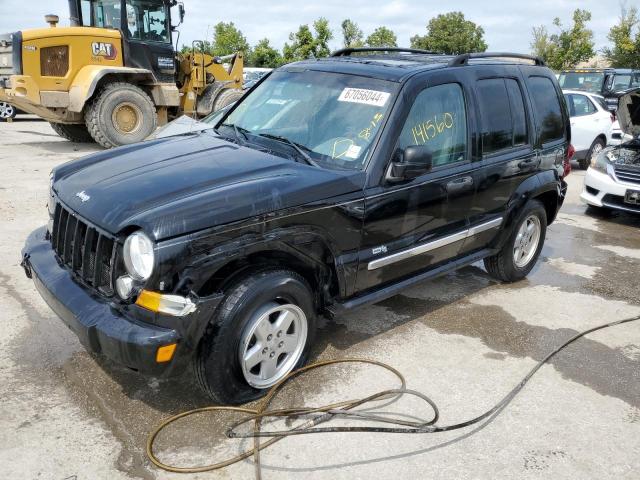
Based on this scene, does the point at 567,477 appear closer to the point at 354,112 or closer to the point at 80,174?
→ the point at 354,112

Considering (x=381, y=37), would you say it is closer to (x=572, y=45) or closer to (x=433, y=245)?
(x=572, y=45)

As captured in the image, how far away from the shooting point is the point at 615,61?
37.8 meters

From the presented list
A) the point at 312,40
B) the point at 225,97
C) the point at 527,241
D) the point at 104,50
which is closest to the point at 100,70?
the point at 104,50

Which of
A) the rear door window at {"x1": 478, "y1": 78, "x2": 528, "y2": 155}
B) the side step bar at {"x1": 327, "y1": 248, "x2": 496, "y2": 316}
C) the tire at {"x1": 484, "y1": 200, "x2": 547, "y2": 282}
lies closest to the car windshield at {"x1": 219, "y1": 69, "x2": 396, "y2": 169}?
the side step bar at {"x1": 327, "y1": 248, "x2": 496, "y2": 316}

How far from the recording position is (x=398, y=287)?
13.1 feet

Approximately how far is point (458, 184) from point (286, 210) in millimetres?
1557

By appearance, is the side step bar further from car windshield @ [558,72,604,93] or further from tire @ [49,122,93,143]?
car windshield @ [558,72,604,93]

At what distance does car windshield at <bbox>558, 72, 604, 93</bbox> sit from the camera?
16734 millimetres

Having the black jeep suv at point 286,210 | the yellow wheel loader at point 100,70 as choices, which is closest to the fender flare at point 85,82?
the yellow wheel loader at point 100,70

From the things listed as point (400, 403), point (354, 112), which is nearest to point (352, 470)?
point (400, 403)

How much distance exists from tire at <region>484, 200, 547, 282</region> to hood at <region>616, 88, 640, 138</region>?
331 centimetres

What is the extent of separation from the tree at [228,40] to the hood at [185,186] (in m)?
46.3

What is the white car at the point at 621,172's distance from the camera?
748 cm

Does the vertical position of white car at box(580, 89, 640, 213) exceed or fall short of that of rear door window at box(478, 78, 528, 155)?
it falls short
